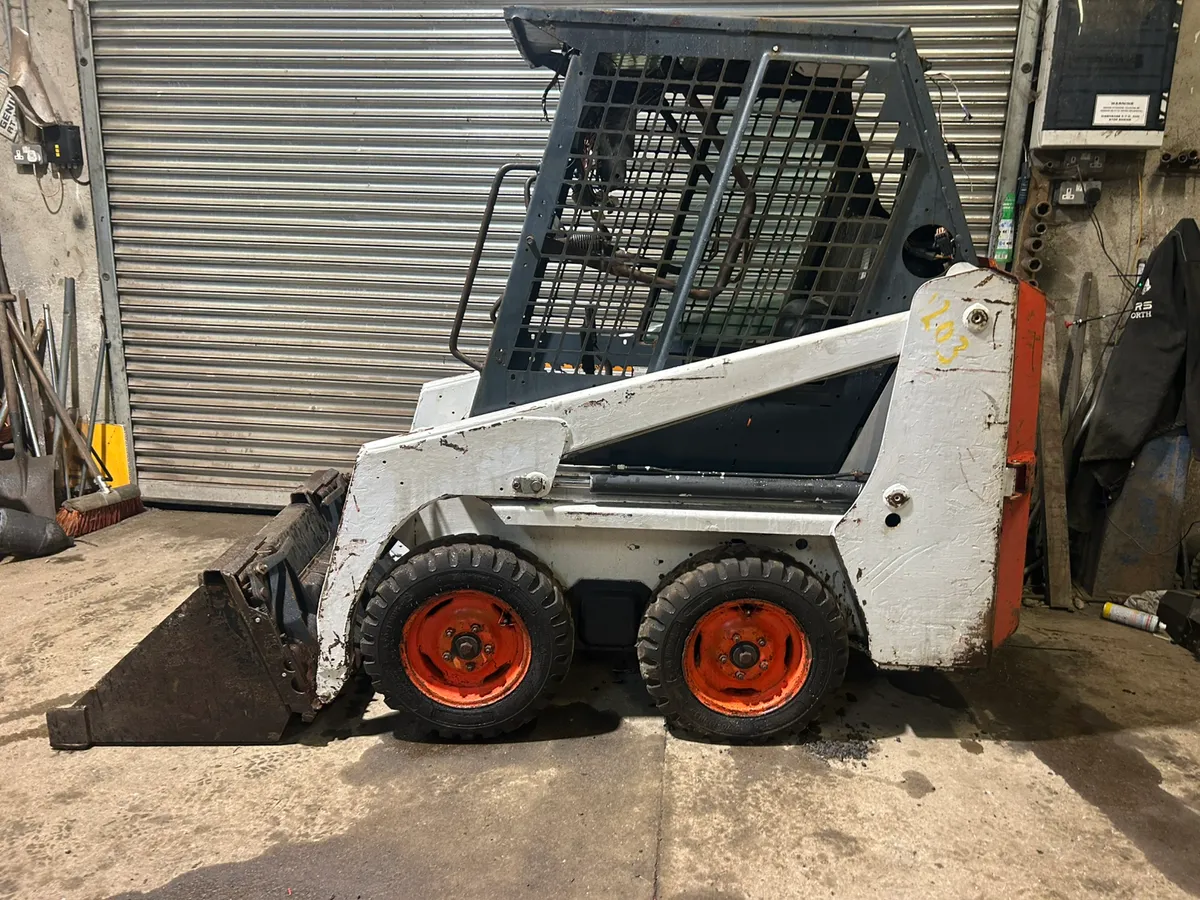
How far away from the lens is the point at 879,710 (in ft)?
8.51

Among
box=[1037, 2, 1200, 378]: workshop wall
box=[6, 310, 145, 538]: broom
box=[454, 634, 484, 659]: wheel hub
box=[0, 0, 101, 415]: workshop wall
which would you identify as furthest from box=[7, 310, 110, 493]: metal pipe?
box=[1037, 2, 1200, 378]: workshop wall

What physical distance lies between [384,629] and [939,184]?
7.92 ft

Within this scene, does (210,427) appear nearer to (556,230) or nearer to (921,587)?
(556,230)

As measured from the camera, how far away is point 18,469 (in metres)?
4.27

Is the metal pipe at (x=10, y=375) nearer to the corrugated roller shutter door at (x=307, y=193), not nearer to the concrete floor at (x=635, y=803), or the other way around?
the corrugated roller shutter door at (x=307, y=193)

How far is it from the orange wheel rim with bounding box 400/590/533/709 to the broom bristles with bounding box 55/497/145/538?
3357 millimetres

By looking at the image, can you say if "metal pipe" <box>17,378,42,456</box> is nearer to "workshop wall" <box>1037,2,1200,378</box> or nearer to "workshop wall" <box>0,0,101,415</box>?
"workshop wall" <box>0,0,101,415</box>

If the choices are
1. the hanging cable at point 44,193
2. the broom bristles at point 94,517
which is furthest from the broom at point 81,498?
the hanging cable at point 44,193

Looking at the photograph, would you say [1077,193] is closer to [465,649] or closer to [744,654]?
[744,654]

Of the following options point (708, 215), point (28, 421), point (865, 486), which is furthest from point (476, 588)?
point (28, 421)

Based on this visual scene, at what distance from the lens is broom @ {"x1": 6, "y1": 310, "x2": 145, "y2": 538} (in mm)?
4332

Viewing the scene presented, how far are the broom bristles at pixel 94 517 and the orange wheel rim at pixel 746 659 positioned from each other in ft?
13.9

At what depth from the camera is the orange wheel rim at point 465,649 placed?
2.33m

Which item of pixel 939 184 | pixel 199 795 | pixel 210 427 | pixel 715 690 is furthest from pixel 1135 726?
pixel 210 427
